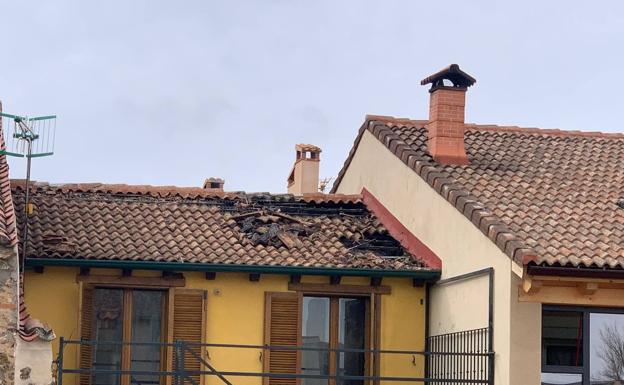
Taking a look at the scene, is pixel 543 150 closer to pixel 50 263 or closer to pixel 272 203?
pixel 272 203

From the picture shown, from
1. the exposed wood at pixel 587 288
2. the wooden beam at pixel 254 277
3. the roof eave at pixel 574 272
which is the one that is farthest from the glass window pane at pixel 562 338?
the wooden beam at pixel 254 277

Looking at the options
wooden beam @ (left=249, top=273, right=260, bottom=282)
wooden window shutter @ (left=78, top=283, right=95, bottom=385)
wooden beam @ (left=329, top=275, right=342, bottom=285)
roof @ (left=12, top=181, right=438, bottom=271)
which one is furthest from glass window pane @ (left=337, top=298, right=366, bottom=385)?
wooden window shutter @ (left=78, top=283, right=95, bottom=385)

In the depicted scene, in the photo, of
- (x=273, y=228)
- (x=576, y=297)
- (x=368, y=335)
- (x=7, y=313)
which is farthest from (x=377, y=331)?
(x=7, y=313)

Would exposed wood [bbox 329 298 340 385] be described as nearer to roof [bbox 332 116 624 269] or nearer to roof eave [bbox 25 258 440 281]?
roof eave [bbox 25 258 440 281]

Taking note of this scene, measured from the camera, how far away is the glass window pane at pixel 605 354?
18016 mm

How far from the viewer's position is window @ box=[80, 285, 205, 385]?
64.2 ft

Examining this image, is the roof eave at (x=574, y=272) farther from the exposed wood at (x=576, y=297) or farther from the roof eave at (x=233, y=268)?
the roof eave at (x=233, y=268)

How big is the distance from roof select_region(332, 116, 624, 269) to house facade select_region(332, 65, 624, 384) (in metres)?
0.02

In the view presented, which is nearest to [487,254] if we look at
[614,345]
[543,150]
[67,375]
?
[614,345]

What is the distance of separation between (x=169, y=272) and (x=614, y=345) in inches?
262

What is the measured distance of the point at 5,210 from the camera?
17.5 m

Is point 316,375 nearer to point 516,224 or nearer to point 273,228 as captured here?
point 273,228

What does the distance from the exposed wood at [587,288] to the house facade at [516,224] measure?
1cm

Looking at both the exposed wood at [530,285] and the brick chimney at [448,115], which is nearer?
the exposed wood at [530,285]
